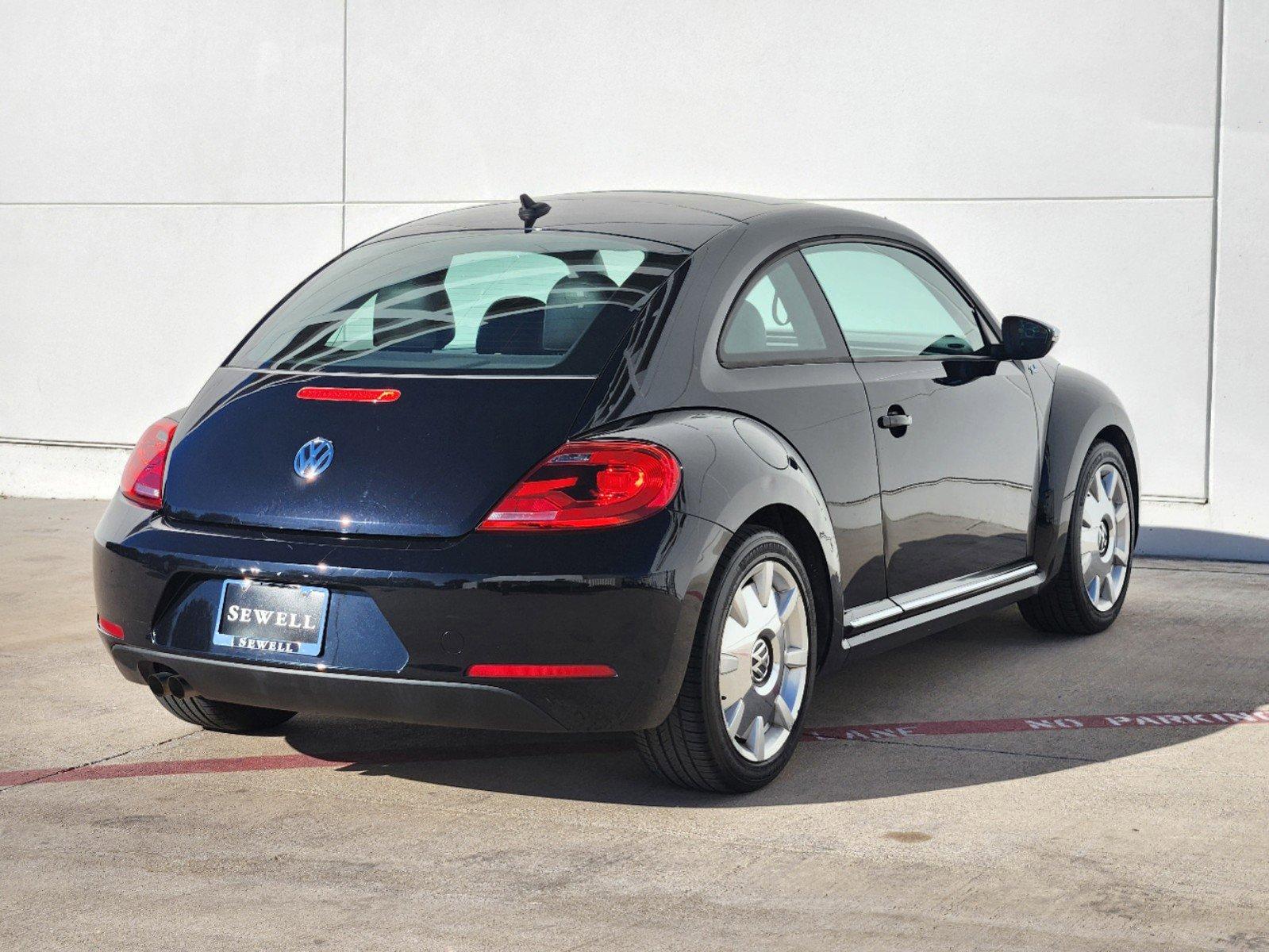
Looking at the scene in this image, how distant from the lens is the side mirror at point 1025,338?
19.1 feet

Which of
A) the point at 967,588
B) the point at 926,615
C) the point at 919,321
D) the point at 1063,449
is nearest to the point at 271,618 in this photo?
the point at 926,615

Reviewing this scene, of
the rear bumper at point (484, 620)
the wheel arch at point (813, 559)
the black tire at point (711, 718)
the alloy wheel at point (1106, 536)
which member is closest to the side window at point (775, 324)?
the wheel arch at point (813, 559)

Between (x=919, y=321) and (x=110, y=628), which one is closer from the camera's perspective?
(x=110, y=628)

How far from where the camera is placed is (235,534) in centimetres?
417

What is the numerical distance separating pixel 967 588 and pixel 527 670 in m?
2.02

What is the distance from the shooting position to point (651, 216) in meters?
5.01

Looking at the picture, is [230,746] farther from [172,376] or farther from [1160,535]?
[172,376]

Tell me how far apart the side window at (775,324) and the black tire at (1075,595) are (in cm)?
171

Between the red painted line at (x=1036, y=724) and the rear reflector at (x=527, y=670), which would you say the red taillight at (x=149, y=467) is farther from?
the red painted line at (x=1036, y=724)

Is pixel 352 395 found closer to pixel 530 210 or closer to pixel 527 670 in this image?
pixel 527 670

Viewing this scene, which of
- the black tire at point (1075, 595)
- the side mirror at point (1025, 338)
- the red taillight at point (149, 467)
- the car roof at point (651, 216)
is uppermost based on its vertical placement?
the car roof at point (651, 216)

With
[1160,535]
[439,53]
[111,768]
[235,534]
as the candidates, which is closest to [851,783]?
[235,534]

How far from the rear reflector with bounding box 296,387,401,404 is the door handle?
59.7 inches

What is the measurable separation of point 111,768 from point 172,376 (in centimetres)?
637
